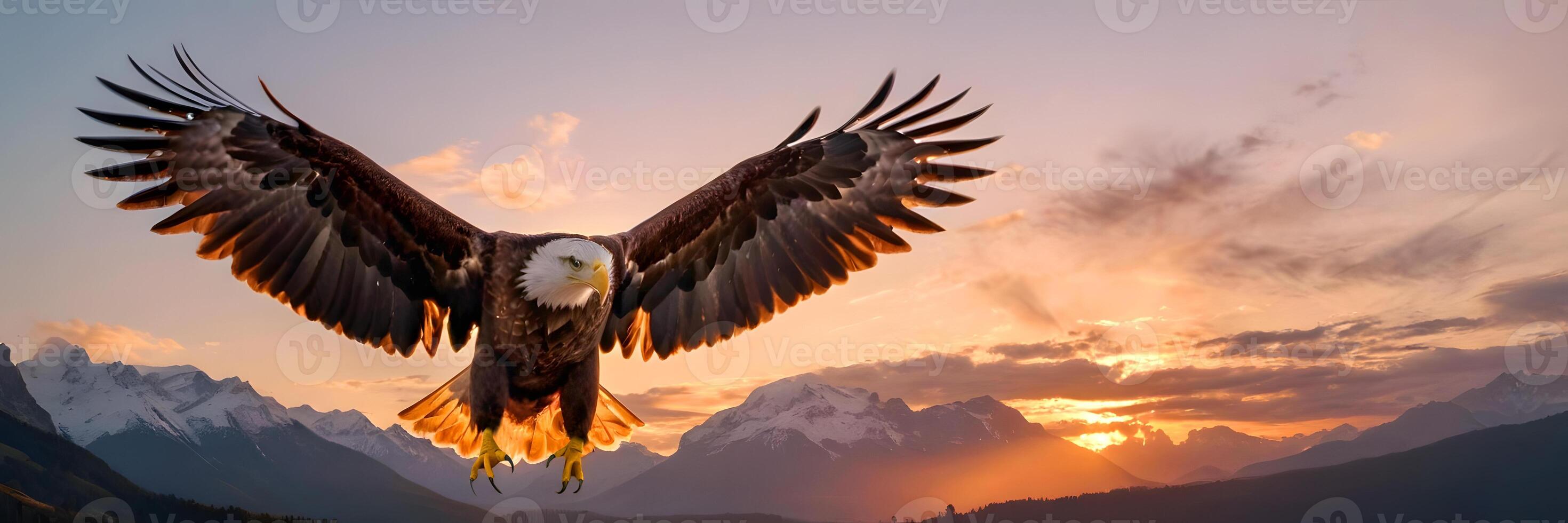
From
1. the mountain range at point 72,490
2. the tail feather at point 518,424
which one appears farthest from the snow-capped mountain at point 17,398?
the tail feather at point 518,424

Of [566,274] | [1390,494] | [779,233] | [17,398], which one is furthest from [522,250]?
[17,398]

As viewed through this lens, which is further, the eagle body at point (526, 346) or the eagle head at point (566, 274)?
the eagle body at point (526, 346)

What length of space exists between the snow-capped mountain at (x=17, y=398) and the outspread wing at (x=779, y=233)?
178596mm

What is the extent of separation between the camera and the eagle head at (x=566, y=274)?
6199mm

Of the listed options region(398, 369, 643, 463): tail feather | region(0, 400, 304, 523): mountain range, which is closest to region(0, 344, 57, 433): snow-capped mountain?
region(0, 400, 304, 523): mountain range

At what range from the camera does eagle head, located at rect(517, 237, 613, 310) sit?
6199 mm

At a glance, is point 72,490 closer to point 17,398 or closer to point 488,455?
point 17,398

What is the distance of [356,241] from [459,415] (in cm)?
195

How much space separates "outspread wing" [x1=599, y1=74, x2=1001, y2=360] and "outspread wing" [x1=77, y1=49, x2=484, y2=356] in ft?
4.71

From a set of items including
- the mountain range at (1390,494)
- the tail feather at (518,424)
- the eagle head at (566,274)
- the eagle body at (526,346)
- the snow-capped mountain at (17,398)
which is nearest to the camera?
the eagle head at (566,274)

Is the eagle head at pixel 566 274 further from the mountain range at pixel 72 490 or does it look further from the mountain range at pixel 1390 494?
the mountain range at pixel 1390 494

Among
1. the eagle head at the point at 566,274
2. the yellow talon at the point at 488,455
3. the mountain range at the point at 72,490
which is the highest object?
the eagle head at the point at 566,274

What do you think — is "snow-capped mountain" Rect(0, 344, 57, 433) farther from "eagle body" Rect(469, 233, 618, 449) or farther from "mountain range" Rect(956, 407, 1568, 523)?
"eagle body" Rect(469, 233, 618, 449)

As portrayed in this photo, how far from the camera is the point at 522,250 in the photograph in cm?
650
